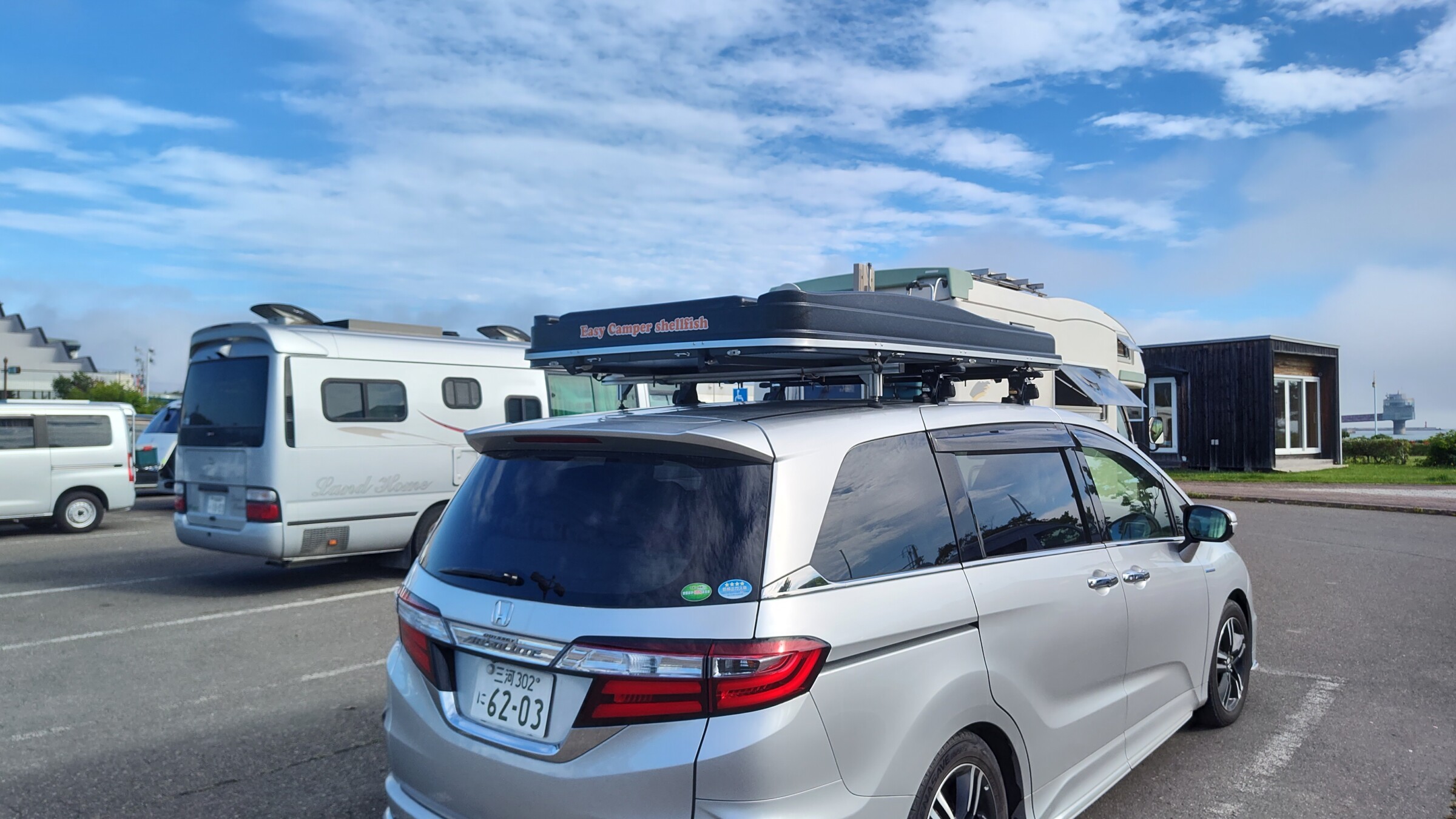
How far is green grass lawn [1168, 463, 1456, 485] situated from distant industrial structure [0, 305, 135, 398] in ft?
266

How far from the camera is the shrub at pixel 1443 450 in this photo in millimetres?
28516

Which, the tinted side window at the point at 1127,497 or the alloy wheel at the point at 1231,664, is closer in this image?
the tinted side window at the point at 1127,497

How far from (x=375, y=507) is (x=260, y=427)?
4.46 feet

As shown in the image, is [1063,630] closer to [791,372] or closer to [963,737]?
[963,737]

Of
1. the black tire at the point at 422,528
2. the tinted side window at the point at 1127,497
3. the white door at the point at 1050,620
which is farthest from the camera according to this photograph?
the black tire at the point at 422,528

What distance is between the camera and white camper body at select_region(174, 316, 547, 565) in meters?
9.26

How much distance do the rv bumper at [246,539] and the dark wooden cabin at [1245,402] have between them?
2368 centimetres

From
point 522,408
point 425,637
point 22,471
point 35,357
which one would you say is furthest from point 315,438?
point 35,357

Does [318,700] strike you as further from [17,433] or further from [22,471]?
[17,433]

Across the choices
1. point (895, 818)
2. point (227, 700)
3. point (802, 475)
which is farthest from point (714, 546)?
point (227, 700)

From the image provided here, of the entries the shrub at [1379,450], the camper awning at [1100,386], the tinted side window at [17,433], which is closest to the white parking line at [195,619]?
the camper awning at [1100,386]

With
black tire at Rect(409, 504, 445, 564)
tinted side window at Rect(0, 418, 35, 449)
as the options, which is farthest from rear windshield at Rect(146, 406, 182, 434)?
black tire at Rect(409, 504, 445, 564)

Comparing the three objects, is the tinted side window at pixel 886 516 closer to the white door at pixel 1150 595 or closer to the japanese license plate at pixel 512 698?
the japanese license plate at pixel 512 698

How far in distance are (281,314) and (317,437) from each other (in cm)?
168
